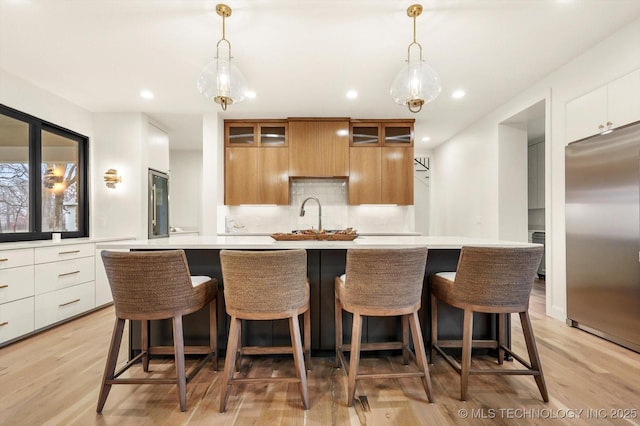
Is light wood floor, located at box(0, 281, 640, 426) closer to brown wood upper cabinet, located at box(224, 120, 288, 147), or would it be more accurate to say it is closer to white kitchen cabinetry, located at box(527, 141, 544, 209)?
brown wood upper cabinet, located at box(224, 120, 288, 147)

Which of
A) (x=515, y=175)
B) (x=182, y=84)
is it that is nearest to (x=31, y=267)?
(x=182, y=84)

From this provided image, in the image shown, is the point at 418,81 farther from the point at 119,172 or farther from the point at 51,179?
the point at 51,179

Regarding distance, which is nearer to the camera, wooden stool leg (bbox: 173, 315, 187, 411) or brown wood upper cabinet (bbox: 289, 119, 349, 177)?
wooden stool leg (bbox: 173, 315, 187, 411)

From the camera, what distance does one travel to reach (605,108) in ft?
8.70

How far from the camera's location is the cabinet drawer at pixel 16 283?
105 inches

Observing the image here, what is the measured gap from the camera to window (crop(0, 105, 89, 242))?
3.25m

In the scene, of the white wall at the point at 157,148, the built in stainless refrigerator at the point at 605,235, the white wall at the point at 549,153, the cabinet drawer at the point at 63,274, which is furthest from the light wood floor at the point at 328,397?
the white wall at the point at 157,148

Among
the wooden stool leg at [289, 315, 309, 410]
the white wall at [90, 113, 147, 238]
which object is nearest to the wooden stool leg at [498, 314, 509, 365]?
the wooden stool leg at [289, 315, 309, 410]

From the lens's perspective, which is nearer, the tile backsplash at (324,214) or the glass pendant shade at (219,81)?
the glass pendant shade at (219,81)

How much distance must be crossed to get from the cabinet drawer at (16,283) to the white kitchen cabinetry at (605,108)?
523 cm

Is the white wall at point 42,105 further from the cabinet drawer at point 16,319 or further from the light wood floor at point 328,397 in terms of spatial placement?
the light wood floor at point 328,397

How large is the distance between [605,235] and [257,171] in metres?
3.94

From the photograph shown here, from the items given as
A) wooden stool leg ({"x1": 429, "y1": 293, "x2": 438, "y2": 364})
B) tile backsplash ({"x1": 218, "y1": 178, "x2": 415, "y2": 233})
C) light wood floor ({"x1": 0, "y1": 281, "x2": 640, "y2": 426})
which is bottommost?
light wood floor ({"x1": 0, "y1": 281, "x2": 640, "y2": 426})

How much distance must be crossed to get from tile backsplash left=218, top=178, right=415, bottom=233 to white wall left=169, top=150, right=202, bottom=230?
2.36 meters
